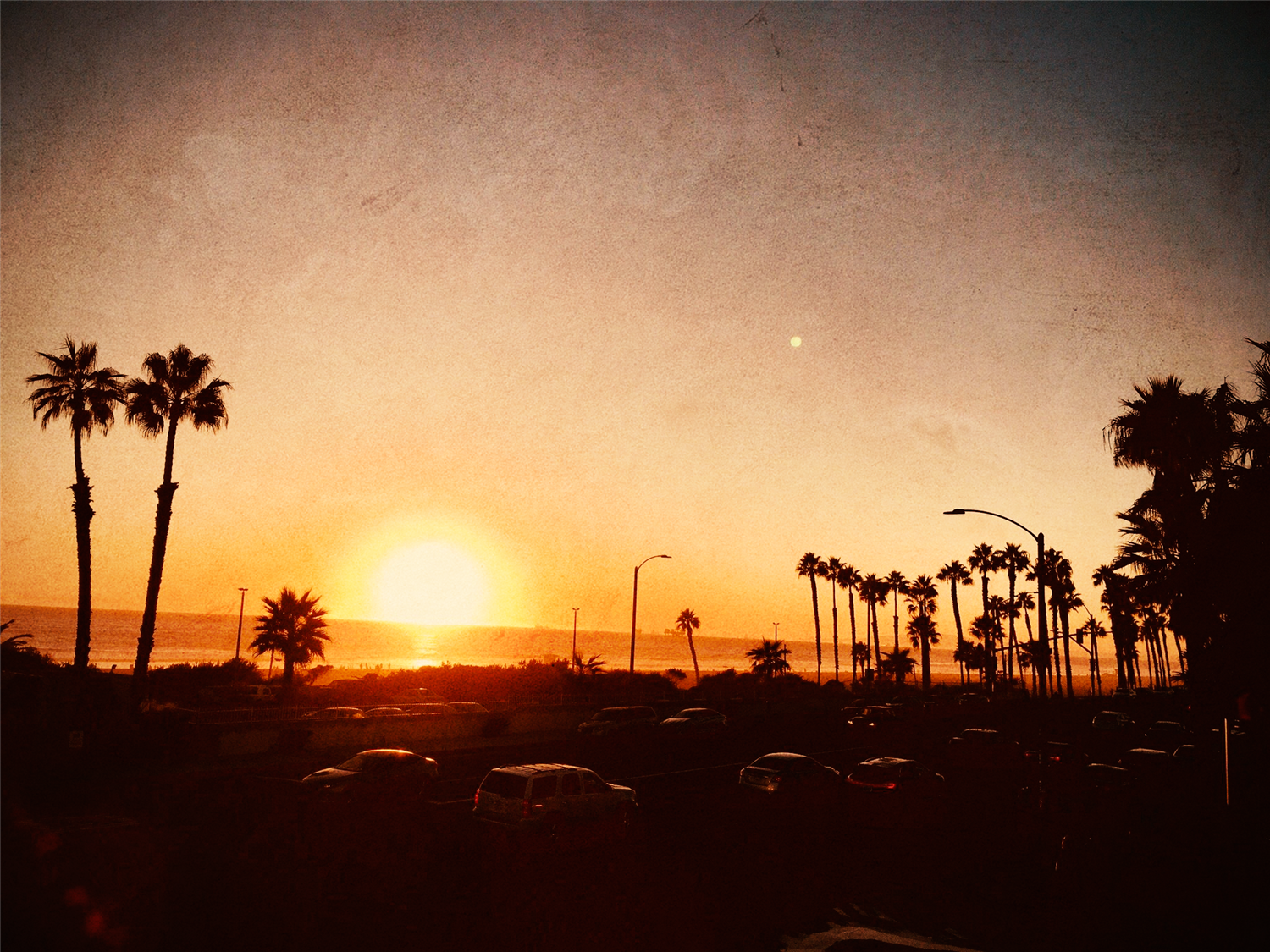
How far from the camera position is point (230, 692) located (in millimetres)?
55281

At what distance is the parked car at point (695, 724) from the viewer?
137ft

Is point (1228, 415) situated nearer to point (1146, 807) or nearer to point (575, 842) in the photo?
point (1146, 807)

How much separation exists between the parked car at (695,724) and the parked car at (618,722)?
1.11m

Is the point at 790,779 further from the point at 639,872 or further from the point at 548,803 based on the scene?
the point at 548,803

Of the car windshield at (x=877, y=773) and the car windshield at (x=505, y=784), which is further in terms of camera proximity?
the car windshield at (x=877, y=773)

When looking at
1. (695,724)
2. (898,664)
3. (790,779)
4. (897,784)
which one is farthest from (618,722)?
(898,664)

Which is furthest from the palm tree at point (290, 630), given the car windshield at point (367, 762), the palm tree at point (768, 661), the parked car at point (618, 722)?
the palm tree at point (768, 661)

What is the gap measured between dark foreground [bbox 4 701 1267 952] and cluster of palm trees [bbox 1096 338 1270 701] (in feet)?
13.1

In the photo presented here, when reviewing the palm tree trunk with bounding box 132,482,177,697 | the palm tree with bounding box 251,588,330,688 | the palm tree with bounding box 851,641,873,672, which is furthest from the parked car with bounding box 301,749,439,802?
the palm tree with bounding box 851,641,873,672

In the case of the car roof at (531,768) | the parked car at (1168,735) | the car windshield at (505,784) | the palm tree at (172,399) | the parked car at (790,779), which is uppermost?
the palm tree at (172,399)

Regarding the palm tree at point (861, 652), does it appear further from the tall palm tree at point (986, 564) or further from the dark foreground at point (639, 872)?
the dark foreground at point (639, 872)

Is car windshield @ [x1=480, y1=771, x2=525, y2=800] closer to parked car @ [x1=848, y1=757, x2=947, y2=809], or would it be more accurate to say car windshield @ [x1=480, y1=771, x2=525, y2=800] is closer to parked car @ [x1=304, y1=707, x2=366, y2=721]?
parked car @ [x1=848, y1=757, x2=947, y2=809]

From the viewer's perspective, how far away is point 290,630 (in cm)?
5766

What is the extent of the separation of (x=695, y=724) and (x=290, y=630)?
3282cm
